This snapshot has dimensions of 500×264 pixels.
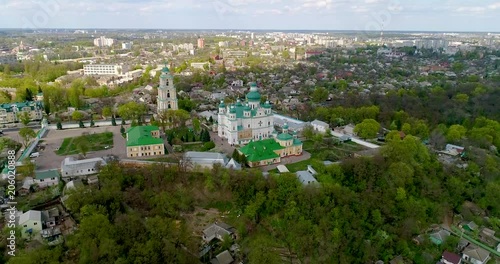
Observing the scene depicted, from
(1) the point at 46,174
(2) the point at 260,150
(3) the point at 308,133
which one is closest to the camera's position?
(1) the point at 46,174

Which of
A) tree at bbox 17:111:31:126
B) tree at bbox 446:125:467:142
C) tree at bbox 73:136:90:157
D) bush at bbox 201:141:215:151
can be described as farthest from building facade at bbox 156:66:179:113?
tree at bbox 446:125:467:142

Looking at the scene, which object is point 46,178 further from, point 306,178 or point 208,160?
point 306,178

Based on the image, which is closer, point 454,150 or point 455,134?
point 454,150

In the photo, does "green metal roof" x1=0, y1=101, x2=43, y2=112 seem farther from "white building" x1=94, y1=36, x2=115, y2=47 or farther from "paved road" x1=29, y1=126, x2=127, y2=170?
"white building" x1=94, y1=36, x2=115, y2=47

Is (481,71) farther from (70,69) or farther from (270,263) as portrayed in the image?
(70,69)

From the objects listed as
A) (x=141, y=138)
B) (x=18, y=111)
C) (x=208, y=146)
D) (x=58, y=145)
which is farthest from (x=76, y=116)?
(x=208, y=146)

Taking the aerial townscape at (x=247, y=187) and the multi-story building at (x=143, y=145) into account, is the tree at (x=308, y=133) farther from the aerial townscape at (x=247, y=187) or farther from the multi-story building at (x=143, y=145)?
the multi-story building at (x=143, y=145)
